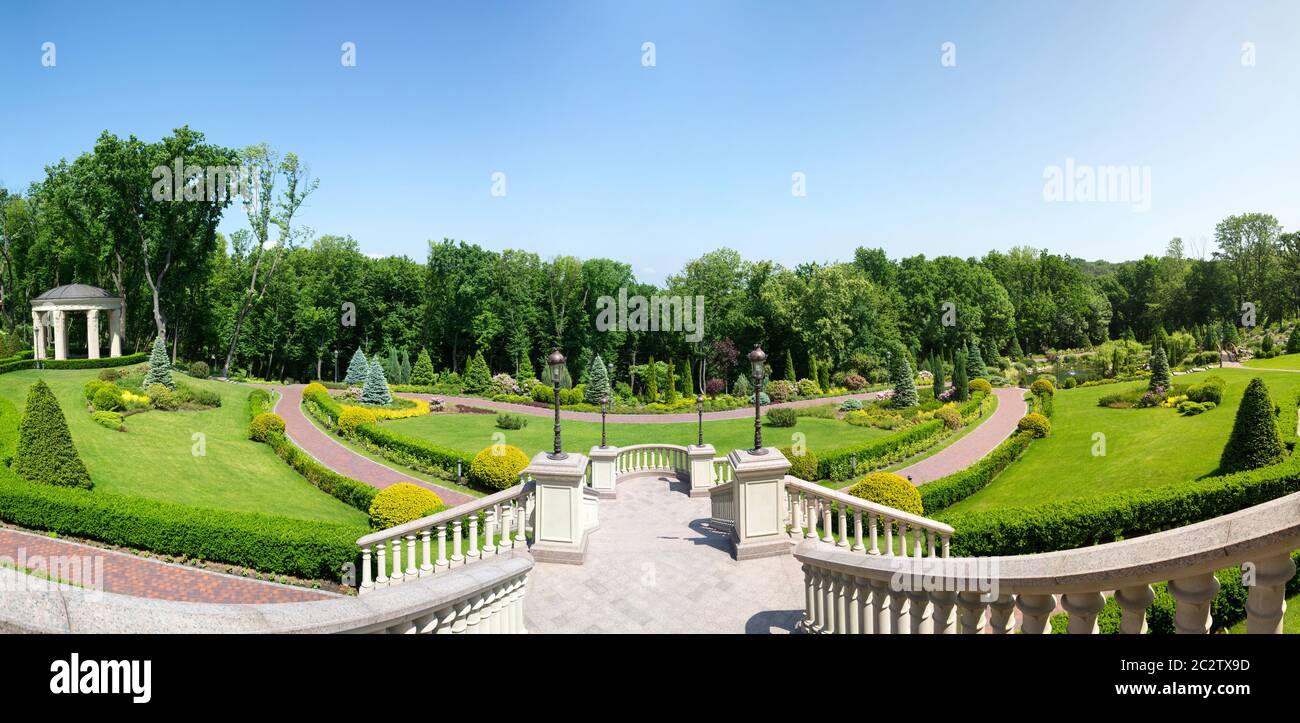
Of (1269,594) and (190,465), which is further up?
(1269,594)

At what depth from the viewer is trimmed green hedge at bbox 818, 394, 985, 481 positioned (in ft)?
56.0

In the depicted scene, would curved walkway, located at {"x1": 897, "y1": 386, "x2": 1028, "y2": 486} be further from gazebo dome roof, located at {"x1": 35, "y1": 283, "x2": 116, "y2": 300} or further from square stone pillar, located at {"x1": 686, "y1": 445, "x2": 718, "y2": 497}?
gazebo dome roof, located at {"x1": 35, "y1": 283, "x2": 116, "y2": 300}

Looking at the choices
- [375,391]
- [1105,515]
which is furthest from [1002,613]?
[375,391]

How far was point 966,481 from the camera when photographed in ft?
50.2

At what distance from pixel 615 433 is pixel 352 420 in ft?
33.2

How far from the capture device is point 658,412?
3412cm

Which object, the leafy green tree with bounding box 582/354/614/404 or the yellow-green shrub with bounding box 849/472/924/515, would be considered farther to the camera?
the leafy green tree with bounding box 582/354/614/404

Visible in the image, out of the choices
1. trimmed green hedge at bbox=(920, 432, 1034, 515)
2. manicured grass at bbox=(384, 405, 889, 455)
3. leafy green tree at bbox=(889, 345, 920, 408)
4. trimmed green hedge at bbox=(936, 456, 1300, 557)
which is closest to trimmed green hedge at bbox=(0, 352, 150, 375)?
manicured grass at bbox=(384, 405, 889, 455)

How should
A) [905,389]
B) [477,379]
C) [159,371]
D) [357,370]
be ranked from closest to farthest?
[159,371], [905,389], [357,370], [477,379]

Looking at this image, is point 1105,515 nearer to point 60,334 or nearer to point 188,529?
point 188,529

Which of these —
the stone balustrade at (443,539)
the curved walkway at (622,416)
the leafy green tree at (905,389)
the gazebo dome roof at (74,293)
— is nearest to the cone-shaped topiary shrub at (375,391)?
the curved walkway at (622,416)

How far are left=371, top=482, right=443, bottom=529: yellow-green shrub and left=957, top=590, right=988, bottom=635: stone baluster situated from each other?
9945mm

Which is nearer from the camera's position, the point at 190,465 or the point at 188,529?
the point at 188,529
